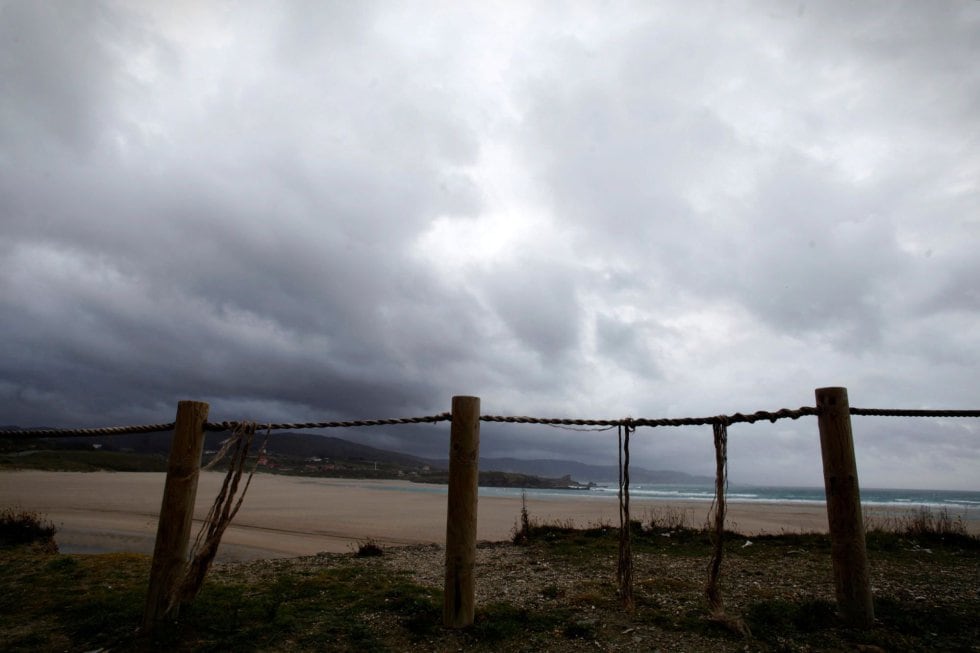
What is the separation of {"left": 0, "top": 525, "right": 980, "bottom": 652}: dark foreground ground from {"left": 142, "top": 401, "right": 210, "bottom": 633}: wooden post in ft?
0.72

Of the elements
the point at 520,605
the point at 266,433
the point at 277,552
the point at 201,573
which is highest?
the point at 266,433

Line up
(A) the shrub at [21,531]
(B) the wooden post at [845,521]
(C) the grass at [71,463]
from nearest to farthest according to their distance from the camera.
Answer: (B) the wooden post at [845,521] < (A) the shrub at [21,531] < (C) the grass at [71,463]

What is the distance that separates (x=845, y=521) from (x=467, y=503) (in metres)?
2.90

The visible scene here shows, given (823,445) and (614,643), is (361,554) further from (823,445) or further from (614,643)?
(823,445)

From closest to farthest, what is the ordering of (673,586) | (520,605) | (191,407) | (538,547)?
1. (191,407)
2. (520,605)
3. (673,586)
4. (538,547)

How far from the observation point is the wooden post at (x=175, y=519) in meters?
3.92

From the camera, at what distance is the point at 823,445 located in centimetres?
415

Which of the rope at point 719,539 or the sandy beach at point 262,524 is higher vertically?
the rope at point 719,539

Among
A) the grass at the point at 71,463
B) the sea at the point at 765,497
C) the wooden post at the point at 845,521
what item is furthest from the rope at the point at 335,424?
the grass at the point at 71,463

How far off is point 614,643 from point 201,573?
315 centimetres

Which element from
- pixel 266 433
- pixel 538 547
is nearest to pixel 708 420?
pixel 266 433

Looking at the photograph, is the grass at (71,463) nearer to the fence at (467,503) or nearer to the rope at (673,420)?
the fence at (467,503)

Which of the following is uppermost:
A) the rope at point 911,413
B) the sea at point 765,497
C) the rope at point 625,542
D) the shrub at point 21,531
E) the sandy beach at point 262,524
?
the rope at point 911,413

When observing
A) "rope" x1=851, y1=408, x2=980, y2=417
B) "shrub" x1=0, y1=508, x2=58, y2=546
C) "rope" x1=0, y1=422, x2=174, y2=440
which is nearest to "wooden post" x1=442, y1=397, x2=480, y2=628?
"rope" x1=0, y1=422, x2=174, y2=440
